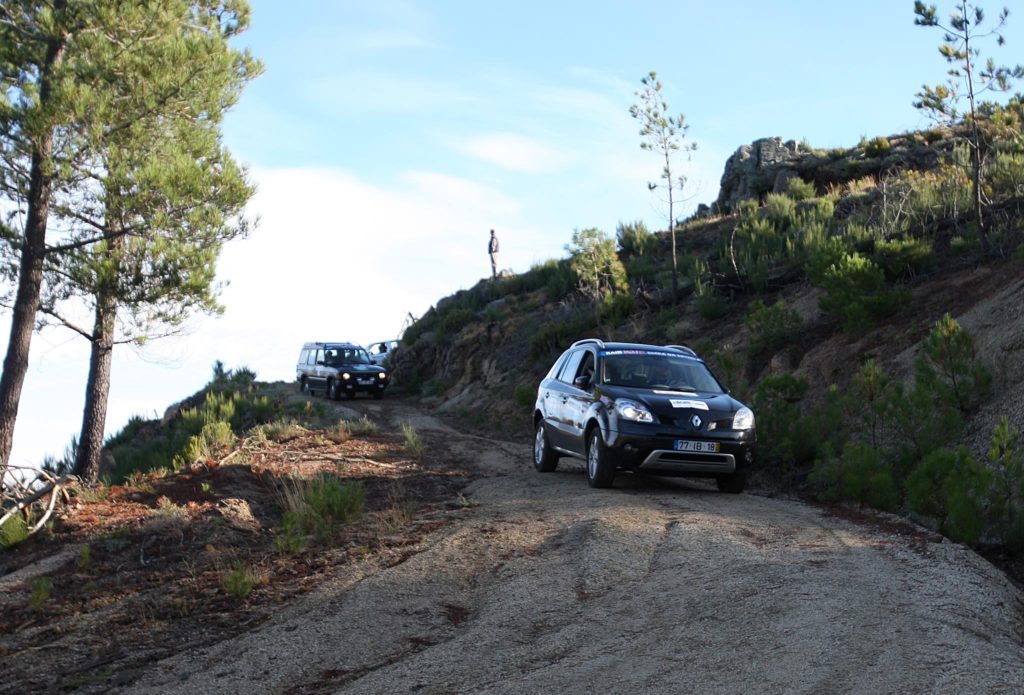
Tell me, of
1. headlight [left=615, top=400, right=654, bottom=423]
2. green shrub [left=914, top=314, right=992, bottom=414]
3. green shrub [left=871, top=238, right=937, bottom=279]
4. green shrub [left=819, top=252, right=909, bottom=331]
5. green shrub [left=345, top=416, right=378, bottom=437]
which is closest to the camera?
headlight [left=615, top=400, right=654, bottom=423]

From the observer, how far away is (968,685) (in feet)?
16.0

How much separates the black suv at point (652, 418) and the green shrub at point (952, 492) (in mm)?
2425

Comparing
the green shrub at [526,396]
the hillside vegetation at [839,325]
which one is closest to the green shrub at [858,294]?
the hillside vegetation at [839,325]

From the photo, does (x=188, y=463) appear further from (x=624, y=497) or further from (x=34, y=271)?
(x=624, y=497)

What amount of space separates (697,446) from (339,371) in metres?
22.5

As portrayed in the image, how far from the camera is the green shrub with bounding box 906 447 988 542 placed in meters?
8.62

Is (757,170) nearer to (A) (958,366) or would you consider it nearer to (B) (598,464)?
(A) (958,366)

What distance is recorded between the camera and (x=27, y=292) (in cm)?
1720

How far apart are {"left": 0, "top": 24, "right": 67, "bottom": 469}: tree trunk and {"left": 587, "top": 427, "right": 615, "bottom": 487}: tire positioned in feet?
35.0

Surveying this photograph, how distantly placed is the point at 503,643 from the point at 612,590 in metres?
1.27

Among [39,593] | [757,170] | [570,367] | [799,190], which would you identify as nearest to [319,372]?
[799,190]

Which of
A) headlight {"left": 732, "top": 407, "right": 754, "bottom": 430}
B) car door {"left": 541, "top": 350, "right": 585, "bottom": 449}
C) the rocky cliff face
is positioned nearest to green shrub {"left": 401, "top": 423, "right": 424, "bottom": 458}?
car door {"left": 541, "top": 350, "right": 585, "bottom": 449}

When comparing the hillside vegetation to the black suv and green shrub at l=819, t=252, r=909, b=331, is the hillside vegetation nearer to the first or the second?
green shrub at l=819, t=252, r=909, b=331

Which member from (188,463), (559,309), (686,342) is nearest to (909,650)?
(188,463)
